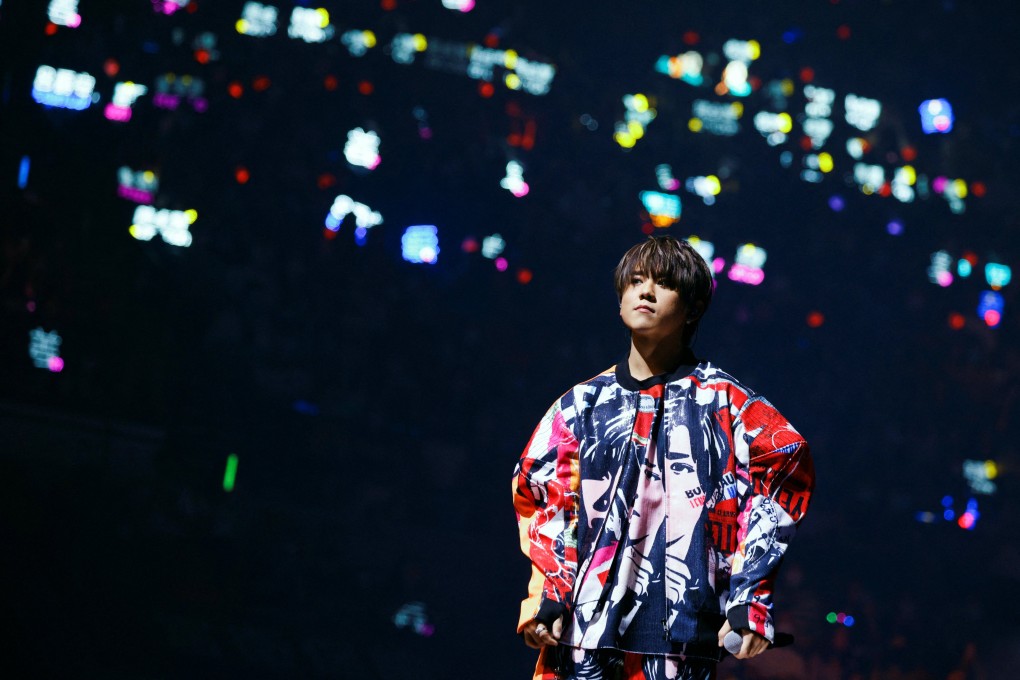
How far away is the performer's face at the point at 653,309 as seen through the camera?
1643mm

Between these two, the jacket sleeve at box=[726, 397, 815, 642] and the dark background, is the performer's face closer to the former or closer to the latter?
the jacket sleeve at box=[726, 397, 815, 642]

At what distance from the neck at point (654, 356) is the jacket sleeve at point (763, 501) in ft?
0.51

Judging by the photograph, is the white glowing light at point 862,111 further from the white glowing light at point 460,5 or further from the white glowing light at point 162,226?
the white glowing light at point 162,226

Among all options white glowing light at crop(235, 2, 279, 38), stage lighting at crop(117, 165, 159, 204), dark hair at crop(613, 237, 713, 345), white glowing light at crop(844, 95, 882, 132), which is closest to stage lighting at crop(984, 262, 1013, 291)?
white glowing light at crop(844, 95, 882, 132)

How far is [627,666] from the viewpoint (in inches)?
61.9

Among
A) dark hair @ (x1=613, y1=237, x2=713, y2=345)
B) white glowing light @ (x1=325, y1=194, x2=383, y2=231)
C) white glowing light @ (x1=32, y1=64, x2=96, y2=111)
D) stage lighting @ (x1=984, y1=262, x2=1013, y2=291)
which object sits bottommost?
dark hair @ (x1=613, y1=237, x2=713, y2=345)

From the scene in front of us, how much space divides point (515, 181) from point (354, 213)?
1.11 metres

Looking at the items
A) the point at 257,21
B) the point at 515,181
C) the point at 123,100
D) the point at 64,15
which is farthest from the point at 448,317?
the point at 64,15

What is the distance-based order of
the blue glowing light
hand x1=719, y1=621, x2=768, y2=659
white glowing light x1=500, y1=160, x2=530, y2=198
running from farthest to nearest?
white glowing light x1=500, y1=160, x2=530, y2=198, the blue glowing light, hand x1=719, y1=621, x2=768, y2=659

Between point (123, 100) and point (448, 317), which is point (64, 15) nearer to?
point (123, 100)

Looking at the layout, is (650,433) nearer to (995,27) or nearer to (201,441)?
(201,441)

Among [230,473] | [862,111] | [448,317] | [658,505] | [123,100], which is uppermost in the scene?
[862,111]

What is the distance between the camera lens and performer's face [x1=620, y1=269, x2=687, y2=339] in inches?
64.7

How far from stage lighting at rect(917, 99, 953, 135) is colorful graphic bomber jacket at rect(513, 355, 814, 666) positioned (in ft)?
21.2
